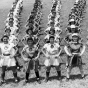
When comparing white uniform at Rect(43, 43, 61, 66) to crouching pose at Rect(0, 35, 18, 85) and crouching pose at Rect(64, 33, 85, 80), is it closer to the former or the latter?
crouching pose at Rect(64, 33, 85, 80)

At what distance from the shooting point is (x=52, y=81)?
32.3ft

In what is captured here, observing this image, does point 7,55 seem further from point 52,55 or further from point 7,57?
point 52,55

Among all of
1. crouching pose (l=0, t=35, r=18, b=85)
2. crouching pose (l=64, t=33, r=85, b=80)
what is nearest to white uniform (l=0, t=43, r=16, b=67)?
crouching pose (l=0, t=35, r=18, b=85)

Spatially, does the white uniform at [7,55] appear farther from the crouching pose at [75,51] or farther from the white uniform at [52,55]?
the crouching pose at [75,51]

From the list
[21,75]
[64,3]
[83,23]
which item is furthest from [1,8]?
[21,75]

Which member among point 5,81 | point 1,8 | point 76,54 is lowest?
point 5,81

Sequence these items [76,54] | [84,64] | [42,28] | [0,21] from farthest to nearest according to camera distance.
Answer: [0,21] < [42,28] < [84,64] < [76,54]

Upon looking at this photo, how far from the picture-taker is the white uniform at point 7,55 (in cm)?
951

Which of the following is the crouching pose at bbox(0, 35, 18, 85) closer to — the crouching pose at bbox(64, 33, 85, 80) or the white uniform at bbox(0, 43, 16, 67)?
the white uniform at bbox(0, 43, 16, 67)

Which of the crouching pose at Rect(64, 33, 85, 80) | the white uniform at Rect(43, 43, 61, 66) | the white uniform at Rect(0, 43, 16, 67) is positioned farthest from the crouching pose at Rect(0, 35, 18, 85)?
the crouching pose at Rect(64, 33, 85, 80)

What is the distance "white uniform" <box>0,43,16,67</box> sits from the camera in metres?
9.51

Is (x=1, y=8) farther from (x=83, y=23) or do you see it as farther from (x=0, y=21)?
(x=83, y=23)

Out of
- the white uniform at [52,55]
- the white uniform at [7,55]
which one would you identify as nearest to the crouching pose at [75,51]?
the white uniform at [52,55]

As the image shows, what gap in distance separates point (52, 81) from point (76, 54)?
170 cm
